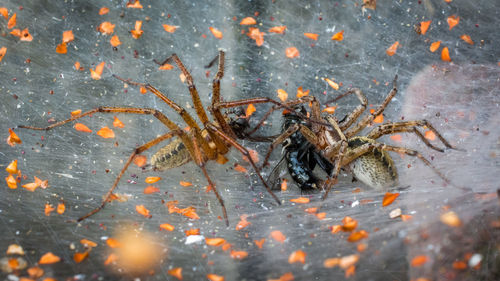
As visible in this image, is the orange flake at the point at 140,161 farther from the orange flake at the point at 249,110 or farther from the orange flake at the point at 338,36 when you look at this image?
the orange flake at the point at 338,36

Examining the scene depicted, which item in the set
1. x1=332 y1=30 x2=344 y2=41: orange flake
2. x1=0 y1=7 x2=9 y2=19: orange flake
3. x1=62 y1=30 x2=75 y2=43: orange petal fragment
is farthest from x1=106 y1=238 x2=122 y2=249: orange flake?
x1=332 y1=30 x2=344 y2=41: orange flake

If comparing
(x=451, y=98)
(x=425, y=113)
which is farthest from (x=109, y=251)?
(x=451, y=98)

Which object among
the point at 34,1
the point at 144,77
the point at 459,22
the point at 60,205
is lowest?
the point at 60,205

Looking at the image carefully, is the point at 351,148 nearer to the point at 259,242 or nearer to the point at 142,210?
the point at 259,242

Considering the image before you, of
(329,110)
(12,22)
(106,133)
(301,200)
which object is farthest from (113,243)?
(12,22)

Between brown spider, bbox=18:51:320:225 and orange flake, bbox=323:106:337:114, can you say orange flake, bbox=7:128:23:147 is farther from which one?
orange flake, bbox=323:106:337:114

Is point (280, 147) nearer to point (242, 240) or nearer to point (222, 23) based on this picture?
point (242, 240)
